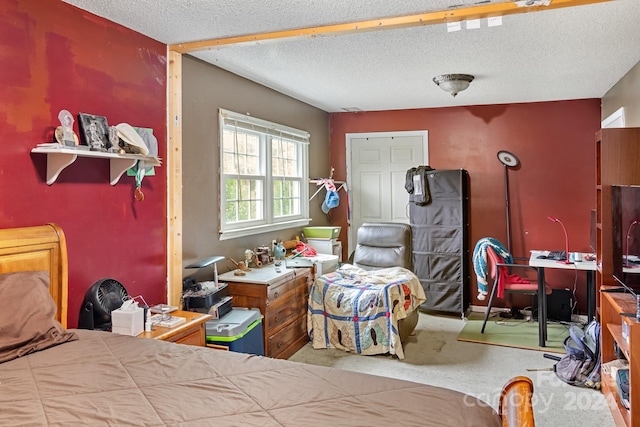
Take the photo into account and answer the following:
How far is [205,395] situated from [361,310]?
8.42 feet

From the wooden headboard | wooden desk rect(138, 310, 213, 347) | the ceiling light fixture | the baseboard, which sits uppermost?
the ceiling light fixture

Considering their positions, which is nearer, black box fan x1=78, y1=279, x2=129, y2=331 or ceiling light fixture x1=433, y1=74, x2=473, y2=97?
black box fan x1=78, y1=279, x2=129, y2=331

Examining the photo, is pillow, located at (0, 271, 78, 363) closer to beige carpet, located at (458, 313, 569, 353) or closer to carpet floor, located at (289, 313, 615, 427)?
carpet floor, located at (289, 313, 615, 427)

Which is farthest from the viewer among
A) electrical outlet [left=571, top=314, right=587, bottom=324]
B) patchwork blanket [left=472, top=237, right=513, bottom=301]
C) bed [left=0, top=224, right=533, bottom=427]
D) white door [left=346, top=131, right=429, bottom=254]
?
white door [left=346, top=131, right=429, bottom=254]

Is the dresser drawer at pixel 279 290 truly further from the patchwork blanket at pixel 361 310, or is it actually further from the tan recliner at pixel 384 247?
the tan recliner at pixel 384 247

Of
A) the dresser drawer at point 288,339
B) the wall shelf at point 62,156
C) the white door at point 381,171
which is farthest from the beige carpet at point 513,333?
the wall shelf at point 62,156

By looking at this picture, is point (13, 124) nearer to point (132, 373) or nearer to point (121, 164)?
point (121, 164)

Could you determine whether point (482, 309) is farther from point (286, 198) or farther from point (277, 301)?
point (277, 301)

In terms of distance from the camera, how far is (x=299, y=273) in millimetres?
4273

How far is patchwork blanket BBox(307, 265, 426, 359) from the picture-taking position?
13.0 feet

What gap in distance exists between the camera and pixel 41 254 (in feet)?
7.72

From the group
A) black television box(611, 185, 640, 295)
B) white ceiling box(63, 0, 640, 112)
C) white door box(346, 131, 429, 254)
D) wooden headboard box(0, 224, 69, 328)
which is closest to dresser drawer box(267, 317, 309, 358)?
wooden headboard box(0, 224, 69, 328)

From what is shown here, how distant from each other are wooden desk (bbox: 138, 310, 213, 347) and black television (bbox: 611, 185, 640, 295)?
8.84 ft

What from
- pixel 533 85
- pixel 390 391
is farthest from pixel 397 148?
pixel 390 391
